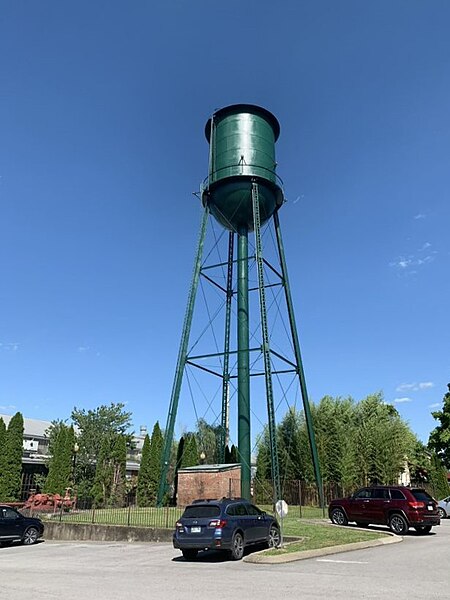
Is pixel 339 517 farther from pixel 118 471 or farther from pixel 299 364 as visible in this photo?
pixel 118 471

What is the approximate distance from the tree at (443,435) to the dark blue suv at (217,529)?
3856 centimetres

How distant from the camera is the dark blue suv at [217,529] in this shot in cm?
1405

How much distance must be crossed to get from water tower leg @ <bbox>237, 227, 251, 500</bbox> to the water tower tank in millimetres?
2379

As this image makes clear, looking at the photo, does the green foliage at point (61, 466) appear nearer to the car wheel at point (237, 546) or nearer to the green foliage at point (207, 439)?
the green foliage at point (207, 439)

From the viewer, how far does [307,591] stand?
9.70m

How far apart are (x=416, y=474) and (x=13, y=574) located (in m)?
57.5

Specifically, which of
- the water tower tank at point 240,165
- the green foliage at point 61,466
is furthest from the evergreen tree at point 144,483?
the water tower tank at point 240,165

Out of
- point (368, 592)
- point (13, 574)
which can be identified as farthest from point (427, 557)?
point (13, 574)

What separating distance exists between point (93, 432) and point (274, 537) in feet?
113

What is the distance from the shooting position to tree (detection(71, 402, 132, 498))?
46.8 metres

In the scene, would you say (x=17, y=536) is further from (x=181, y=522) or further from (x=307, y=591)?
(x=307, y=591)

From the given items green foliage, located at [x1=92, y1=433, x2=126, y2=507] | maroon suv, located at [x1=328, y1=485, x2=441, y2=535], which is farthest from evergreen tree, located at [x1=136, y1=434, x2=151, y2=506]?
maroon suv, located at [x1=328, y1=485, x2=441, y2=535]

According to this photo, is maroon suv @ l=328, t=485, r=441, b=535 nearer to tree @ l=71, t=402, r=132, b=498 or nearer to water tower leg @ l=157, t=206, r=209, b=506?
water tower leg @ l=157, t=206, r=209, b=506

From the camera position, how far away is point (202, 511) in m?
14.6
